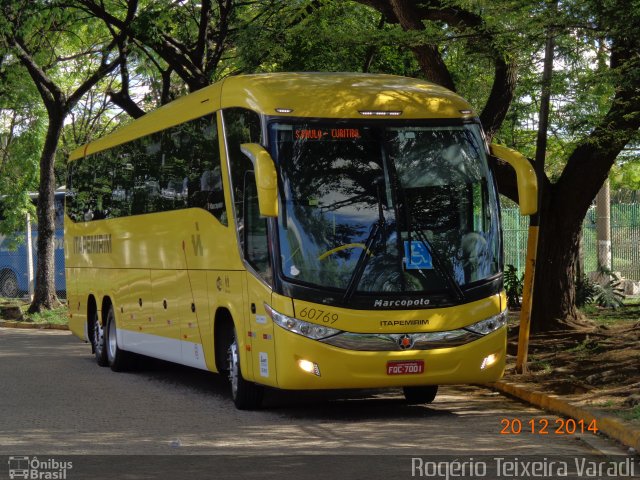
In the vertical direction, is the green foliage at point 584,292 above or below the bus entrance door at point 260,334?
below

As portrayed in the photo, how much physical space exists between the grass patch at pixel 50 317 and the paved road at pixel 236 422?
12.1 metres

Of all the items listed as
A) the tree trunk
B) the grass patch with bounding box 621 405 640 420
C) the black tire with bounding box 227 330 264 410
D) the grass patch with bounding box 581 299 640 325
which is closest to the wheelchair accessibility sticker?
the black tire with bounding box 227 330 264 410

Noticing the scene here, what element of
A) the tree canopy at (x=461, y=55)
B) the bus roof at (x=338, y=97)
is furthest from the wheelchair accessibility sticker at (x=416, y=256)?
the tree canopy at (x=461, y=55)

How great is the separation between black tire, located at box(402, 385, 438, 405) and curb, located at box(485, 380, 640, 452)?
1101mm

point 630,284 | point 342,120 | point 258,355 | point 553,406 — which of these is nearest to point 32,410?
point 258,355

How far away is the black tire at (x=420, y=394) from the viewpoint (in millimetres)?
13508

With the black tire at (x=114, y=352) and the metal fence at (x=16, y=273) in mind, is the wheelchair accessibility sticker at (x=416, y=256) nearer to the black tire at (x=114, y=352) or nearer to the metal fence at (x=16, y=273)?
the black tire at (x=114, y=352)

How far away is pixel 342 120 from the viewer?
40.8 ft

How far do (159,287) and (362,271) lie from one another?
17.2 feet

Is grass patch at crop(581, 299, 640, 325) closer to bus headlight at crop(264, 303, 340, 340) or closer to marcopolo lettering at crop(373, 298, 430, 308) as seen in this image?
marcopolo lettering at crop(373, 298, 430, 308)

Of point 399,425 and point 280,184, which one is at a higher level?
point 280,184

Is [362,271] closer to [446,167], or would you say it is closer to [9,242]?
[446,167]

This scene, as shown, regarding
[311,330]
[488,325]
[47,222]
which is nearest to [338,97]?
[311,330]

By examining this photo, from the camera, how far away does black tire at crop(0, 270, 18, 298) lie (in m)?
38.6
